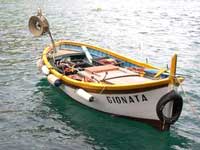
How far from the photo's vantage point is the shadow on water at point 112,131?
532 inches

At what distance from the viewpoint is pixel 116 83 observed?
14766mm

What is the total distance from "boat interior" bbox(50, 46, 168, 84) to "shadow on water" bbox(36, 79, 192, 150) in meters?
1.43

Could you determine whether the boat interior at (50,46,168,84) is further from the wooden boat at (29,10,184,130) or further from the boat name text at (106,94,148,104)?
the boat name text at (106,94,148,104)

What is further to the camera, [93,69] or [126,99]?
[93,69]

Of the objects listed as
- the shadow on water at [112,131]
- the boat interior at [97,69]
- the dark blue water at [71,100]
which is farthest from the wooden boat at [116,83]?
the dark blue water at [71,100]

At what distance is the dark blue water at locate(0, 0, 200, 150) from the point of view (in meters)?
13.9

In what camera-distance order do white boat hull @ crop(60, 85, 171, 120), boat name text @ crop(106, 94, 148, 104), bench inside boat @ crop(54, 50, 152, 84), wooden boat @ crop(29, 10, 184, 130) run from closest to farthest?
wooden boat @ crop(29, 10, 184, 130) < white boat hull @ crop(60, 85, 171, 120) < boat name text @ crop(106, 94, 148, 104) < bench inside boat @ crop(54, 50, 152, 84)

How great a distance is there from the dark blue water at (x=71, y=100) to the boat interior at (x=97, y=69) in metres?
1.35

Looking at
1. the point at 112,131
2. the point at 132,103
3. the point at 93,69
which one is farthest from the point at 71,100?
the point at 132,103

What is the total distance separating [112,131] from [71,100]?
3458 millimetres

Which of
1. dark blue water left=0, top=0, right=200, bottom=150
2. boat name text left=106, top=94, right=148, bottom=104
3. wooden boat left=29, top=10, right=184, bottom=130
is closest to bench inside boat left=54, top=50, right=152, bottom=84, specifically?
wooden boat left=29, top=10, right=184, bottom=130

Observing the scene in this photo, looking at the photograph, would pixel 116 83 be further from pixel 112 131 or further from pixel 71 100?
pixel 71 100

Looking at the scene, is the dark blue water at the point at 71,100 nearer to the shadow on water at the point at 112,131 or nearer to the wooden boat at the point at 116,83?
the shadow on water at the point at 112,131

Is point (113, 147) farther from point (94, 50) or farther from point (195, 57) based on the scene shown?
point (195, 57)
